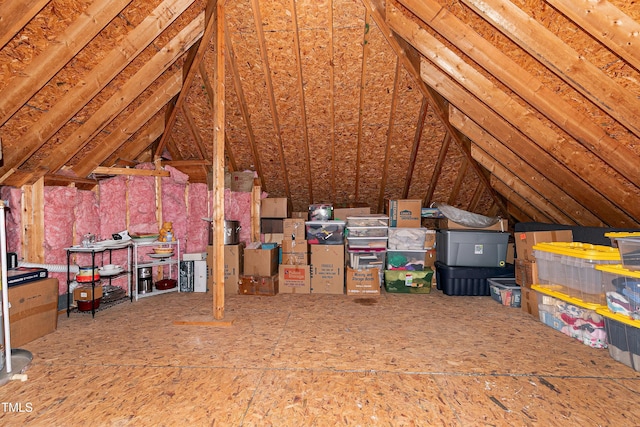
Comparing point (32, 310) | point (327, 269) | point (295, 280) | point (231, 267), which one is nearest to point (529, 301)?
point (327, 269)

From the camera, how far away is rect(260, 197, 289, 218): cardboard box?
19.8 feet

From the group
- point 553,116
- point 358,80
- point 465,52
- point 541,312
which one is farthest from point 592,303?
point 358,80

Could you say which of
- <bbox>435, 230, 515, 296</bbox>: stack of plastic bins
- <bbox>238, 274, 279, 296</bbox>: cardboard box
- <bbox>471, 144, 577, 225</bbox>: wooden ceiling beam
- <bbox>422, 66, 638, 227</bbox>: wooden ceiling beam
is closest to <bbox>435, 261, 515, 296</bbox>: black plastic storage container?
<bbox>435, 230, 515, 296</bbox>: stack of plastic bins

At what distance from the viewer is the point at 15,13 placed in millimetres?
2451

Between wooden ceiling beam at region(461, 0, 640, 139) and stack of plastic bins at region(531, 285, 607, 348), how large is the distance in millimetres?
1671

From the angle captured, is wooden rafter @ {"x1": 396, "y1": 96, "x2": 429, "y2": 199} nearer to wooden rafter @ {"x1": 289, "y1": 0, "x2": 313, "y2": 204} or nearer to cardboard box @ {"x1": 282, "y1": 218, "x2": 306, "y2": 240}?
wooden rafter @ {"x1": 289, "y1": 0, "x2": 313, "y2": 204}

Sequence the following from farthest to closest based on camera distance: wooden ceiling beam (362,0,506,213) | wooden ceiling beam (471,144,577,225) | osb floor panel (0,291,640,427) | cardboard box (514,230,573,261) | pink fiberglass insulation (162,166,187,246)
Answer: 1. pink fiberglass insulation (162,166,187,246)
2. wooden ceiling beam (471,144,577,225)
3. cardboard box (514,230,573,261)
4. wooden ceiling beam (362,0,506,213)
5. osb floor panel (0,291,640,427)

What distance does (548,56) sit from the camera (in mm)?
2557

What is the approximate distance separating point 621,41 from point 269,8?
3305mm

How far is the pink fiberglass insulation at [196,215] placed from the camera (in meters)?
5.75

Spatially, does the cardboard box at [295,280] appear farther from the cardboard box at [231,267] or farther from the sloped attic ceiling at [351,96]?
the sloped attic ceiling at [351,96]

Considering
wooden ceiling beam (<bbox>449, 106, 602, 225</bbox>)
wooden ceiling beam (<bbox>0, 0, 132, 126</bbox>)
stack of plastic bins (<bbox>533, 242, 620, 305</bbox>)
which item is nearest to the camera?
wooden ceiling beam (<bbox>0, 0, 132, 126</bbox>)

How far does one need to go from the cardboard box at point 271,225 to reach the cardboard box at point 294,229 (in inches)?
32.5

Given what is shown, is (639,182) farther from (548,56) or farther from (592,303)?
(548,56)
